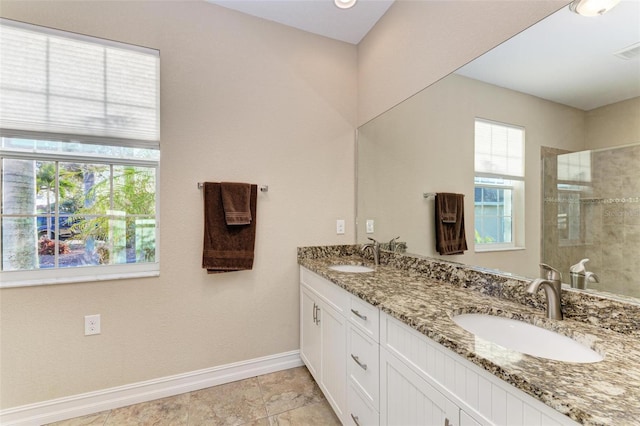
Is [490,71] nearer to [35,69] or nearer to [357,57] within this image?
[357,57]

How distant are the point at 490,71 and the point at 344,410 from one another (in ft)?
6.05

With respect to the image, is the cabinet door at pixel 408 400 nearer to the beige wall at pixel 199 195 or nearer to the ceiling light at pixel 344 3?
the beige wall at pixel 199 195

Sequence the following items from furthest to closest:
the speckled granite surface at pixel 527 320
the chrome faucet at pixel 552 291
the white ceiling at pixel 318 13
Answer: the white ceiling at pixel 318 13, the chrome faucet at pixel 552 291, the speckled granite surface at pixel 527 320

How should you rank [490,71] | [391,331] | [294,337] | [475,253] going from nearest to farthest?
[391,331], [490,71], [475,253], [294,337]

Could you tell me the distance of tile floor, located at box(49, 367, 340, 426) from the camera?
5.24 feet

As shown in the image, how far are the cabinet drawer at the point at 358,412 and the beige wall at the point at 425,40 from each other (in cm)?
173

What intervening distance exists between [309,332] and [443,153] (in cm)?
148

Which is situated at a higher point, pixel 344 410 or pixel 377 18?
pixel 377 18

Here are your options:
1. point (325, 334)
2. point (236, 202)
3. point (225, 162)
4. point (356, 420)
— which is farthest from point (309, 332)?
point (225, 162)

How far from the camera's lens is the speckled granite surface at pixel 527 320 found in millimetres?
553

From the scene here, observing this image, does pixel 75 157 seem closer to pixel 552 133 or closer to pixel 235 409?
pixel 235 409

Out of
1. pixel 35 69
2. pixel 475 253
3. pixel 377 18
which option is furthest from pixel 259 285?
pixel 377 18

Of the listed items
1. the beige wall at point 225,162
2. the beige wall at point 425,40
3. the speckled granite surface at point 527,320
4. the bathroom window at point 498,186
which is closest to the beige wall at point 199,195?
the beige wall at point 225,162

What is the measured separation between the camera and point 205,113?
6.29ft
